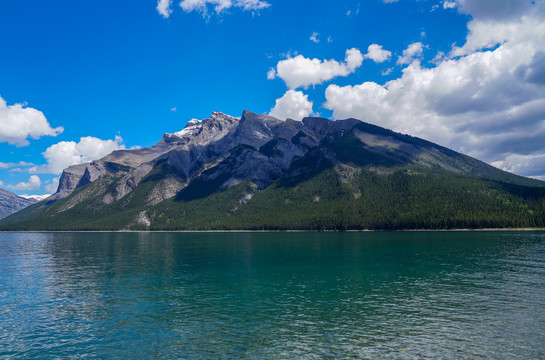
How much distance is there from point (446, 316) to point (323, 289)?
22792 mm

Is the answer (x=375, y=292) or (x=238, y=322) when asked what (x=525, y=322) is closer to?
(x=375, y=292)

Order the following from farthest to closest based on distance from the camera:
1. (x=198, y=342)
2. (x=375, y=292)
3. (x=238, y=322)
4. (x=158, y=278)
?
1. (x=158, y=278)
2. (x=375, y=292)
3. (x=238, y=322)
4. (x=198, y=342)

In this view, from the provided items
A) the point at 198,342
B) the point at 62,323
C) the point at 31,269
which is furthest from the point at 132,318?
the point at 31,269

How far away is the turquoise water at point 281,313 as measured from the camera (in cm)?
3441

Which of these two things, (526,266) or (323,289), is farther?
(526,266)

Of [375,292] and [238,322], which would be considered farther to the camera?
[375,292]

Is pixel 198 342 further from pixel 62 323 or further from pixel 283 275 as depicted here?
pixel 283 275

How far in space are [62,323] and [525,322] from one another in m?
58.8

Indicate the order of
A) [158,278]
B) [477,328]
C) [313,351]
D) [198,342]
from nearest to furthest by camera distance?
[313,351], [198,342], [477,328], [158,278]

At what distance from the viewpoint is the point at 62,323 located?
1756 inches

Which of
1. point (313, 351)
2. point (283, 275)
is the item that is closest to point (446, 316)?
point (313, 351)

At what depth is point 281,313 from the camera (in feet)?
155

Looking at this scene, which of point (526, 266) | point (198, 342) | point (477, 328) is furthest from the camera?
point (526, 266)

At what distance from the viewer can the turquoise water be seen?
34.4 metres
